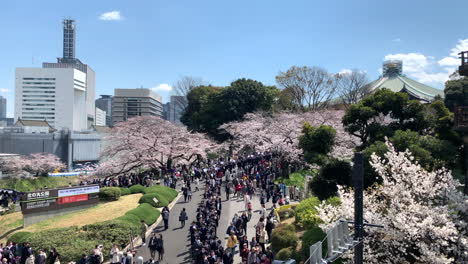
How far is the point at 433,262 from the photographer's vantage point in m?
11.6

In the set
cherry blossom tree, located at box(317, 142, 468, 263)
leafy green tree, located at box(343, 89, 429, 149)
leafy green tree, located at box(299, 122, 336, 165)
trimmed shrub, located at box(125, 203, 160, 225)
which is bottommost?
trimmed shrub, located at box(125, 203, 160, 225)

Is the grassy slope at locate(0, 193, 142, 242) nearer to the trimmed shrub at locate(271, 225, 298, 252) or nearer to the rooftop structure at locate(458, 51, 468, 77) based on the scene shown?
the trimmed shrub at locate(271, 225, 298, 252)

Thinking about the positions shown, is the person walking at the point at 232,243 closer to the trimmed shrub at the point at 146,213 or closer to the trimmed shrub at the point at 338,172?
the trimmed shrub at the point at 338,172

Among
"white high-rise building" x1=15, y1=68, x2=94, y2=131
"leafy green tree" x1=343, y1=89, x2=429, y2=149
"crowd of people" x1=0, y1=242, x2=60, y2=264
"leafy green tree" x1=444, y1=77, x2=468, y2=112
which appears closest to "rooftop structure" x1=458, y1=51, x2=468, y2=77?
"leafy green tree" x1=343, y1=89, x2=429, y2=149

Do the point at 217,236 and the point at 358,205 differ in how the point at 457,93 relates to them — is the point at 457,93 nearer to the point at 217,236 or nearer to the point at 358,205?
the point at 217,236

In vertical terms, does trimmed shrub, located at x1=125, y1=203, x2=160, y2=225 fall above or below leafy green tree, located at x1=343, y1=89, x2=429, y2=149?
below

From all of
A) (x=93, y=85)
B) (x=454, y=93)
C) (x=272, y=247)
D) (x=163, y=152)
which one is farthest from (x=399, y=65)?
(x=93, y=85)

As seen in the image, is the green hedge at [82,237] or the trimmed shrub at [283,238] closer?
the trimmed shrub at [283,238]

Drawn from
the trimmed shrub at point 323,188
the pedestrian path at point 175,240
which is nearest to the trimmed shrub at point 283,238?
the trimmed shrub at point 323,188

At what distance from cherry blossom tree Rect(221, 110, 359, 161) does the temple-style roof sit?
1277 inches

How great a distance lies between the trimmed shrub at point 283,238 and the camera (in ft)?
56.5

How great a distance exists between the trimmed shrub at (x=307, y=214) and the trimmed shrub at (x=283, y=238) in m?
0.92

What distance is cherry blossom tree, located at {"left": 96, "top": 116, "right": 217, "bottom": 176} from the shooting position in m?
39.3

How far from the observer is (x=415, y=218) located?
38.9 feet
